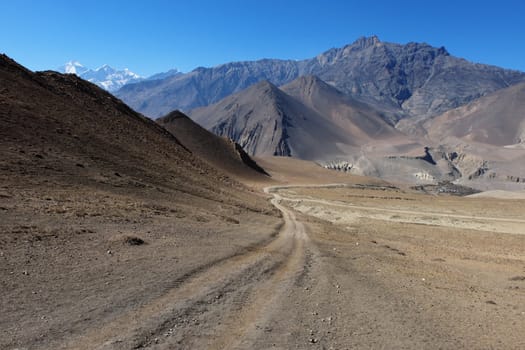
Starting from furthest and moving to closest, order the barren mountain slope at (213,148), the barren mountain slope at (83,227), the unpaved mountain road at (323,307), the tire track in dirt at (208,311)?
the barren mountain slope at (213,148)
the barren mountain slope at (83,227)
the unpaved mountain road at (323,307)
the tire track in dirt at (208,311)

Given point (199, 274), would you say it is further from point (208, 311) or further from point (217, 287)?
point (208, 311)

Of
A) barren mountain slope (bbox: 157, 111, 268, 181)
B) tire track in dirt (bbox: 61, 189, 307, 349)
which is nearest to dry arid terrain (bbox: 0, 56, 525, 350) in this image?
tire track in dirt (bbox: 61, 189, 307, 349)

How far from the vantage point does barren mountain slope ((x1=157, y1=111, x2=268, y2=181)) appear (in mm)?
92750

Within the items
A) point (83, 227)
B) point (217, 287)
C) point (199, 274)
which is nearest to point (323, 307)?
point (217, 287)

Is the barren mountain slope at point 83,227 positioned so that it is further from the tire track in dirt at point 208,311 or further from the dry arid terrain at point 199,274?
the tire track in dirt at point 208,311

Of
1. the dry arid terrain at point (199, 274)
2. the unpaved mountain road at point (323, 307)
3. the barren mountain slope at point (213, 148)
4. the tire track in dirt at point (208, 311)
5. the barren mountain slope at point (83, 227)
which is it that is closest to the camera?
the tire track in dirt at point (208, 311)

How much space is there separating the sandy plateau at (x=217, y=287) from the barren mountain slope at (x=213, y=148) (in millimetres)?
71752

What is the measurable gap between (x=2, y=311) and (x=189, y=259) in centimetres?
583

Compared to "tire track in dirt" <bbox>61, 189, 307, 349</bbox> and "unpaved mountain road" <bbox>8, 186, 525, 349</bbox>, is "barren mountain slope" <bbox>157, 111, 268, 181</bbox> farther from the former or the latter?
"tire track in dirt" <bbox>61, 189, 307, 349</bbox>

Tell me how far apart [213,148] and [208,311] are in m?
91.2

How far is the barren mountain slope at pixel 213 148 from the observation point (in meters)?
92.8

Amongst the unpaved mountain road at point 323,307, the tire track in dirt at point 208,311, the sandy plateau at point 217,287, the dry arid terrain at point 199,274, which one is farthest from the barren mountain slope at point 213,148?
the tire track in dirt at point 208,311

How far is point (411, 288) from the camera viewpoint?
1208 centimetres

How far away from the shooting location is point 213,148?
98.9 metres
